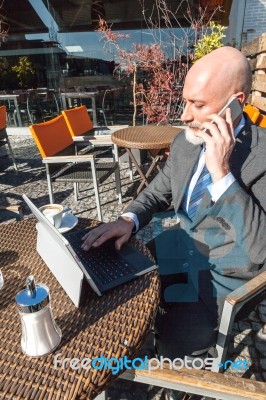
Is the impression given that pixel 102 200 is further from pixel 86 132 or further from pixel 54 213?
pixel 54 213

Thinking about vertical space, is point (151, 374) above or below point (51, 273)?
below

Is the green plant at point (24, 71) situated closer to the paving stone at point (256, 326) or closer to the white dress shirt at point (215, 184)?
the white dress shirt at point (215, 184)

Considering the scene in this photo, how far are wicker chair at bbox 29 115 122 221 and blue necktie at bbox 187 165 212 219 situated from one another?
5.56ft

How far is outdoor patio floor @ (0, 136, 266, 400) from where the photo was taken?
171cm

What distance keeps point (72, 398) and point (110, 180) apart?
4175 millimetres

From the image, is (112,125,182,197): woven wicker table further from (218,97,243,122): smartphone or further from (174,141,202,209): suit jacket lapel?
(218,97,243,122): smartphone

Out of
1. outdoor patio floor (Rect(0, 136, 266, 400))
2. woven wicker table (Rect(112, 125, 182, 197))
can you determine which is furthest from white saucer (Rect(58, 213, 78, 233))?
woven wicker table (Rect(112, 125, 182, 197))

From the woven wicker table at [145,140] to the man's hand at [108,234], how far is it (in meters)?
1.94

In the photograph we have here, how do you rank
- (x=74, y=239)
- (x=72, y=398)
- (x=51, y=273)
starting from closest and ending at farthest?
1. (x=72, y=398)
2. (x=51, y=273)
3. (x=74, y=239)

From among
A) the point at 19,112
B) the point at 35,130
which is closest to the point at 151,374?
the point at 35,130

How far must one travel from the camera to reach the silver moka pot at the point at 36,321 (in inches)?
32.2

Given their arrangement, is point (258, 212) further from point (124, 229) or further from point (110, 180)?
point (110, 180)

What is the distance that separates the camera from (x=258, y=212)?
118 cm

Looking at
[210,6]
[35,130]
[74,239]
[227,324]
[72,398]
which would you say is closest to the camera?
Result: [72,398]
